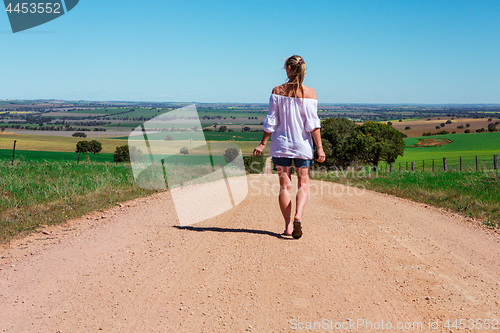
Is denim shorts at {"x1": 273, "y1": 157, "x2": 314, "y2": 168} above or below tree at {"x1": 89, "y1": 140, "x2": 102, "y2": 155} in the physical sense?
above

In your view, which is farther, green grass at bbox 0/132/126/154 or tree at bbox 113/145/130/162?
green grass at bbox 0/132/126/154

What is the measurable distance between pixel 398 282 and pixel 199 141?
7360mm

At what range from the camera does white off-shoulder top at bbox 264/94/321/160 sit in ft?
17.2

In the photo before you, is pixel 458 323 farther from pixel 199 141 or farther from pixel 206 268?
pixel 199 141

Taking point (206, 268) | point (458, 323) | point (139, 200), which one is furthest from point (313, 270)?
point (139, 200)

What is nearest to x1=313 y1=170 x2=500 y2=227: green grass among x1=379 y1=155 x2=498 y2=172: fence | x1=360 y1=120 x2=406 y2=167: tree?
x1=379 y1=155 x2=498 y2=172: fence

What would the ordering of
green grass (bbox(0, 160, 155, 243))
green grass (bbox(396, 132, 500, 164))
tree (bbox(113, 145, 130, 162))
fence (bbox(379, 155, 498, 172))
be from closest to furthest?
1. green grass (bbox(0, 160, 155, 243))
2. fence (bbox(379, 155, 498, 172))
3. tree (bbox(113, 145, 130, 162))
4. green grass (bbox(396, 132, 500, 164))

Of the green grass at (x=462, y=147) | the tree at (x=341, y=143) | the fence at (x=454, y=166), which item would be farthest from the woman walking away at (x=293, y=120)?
the green grass at (x=462, y=147)

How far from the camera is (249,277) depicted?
406 centimetres

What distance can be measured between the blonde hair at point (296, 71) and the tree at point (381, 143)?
49363 mm

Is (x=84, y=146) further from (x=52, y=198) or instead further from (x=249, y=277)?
(x=249, y=277)

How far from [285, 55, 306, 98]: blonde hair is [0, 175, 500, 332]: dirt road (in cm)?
229

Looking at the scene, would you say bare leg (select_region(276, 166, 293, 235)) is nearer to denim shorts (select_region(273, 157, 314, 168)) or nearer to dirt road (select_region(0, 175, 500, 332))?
denim shorts (select_region(273, 157, 314, 168))

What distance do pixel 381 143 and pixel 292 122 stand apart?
169ft
